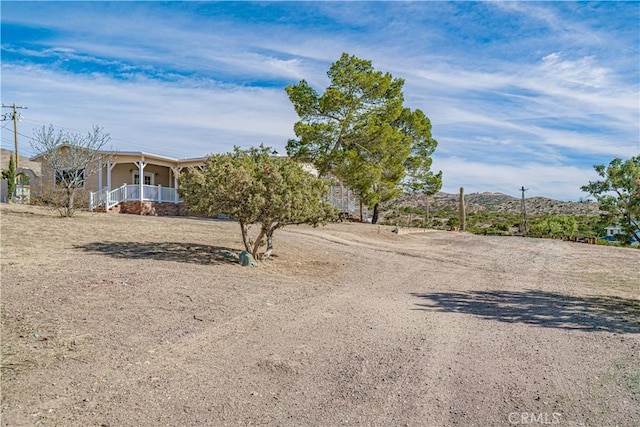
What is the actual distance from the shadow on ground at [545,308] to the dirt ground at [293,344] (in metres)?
0.05

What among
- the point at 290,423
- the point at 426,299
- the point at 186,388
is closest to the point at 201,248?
the point at 426,299

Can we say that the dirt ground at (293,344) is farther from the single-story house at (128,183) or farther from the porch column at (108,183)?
the single-story house at (128,183)

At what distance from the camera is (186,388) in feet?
14.1

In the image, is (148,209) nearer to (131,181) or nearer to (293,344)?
(131,181)

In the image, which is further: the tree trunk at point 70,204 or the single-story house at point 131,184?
the single-story house at point 131,184

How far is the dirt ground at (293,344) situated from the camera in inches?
157

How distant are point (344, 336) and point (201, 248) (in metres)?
7.04

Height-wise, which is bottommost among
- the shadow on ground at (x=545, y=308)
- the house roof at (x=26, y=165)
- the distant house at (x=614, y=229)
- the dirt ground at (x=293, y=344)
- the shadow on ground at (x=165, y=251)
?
the shadow on ground at (x=545, y=308)

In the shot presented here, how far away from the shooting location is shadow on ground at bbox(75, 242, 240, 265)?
34.3 ft

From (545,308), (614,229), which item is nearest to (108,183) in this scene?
(545,308)

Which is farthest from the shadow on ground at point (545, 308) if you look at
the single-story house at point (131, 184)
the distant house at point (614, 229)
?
the single-story house at point (131, 184)

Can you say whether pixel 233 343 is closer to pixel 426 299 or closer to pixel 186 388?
pixel 186 388

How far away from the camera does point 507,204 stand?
67.1 metres

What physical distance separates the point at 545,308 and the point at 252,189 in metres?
6.22
